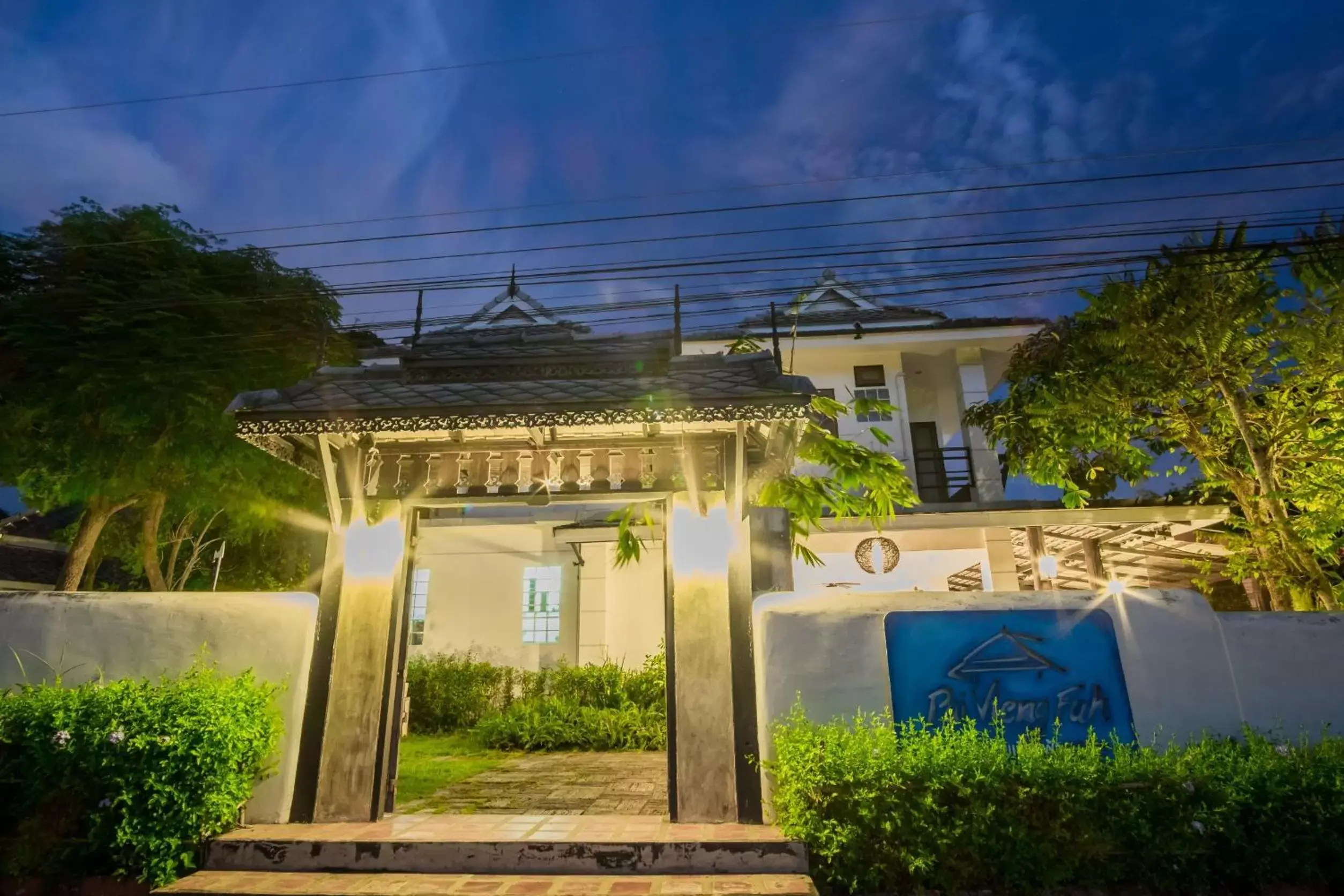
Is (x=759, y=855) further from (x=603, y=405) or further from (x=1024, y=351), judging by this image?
(x=1024, y=351)

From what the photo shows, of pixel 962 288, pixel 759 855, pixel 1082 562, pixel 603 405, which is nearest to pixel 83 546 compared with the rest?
pixel 603 405

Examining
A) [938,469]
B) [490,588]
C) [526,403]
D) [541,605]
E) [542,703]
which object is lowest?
[542,703]

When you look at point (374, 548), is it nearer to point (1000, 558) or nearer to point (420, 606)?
point (420, 606)

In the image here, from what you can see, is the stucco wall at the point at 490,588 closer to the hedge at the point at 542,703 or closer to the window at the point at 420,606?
the window at the point at 420,606

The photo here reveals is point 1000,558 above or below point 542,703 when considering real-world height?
above

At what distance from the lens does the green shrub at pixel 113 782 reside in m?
4.53

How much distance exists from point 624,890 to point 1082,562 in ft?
47.9

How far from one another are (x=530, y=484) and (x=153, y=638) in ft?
10.9

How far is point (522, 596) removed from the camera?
14.4m

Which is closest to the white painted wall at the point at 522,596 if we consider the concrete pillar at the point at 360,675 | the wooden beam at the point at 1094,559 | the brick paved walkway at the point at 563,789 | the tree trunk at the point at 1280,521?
the brick paved walkway at the point at 563,789

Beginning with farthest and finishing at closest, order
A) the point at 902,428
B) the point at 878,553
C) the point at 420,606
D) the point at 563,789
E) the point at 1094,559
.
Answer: the point at 902,428 < the point at 420,606 < the point at 878,553 < the point at 1094,559 < the point at 563,789

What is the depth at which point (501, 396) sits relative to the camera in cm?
568

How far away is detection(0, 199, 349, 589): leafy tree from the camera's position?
8.41 meters

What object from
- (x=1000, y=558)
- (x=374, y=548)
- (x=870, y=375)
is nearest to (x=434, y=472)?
(x=374, y=548)
